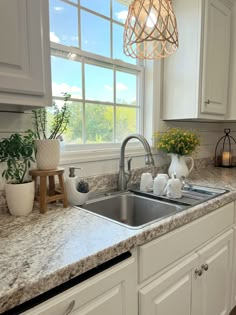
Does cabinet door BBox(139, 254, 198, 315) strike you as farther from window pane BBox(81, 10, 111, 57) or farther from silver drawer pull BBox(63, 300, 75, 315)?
window pane BBox(81, 10, 111, 57)

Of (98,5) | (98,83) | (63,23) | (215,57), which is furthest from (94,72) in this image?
(215,57)

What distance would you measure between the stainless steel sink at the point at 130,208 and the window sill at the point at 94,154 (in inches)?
10.3

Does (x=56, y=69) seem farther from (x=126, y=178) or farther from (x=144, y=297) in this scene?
(x=144, y=297)

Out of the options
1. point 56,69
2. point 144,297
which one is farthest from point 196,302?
point 56,69

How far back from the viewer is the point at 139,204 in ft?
4.68

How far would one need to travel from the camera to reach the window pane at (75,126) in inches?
58.6

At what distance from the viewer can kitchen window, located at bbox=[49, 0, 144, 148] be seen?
1429mm

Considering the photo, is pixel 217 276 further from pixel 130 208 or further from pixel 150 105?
pixel 150 105

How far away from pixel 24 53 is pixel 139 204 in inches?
38.3


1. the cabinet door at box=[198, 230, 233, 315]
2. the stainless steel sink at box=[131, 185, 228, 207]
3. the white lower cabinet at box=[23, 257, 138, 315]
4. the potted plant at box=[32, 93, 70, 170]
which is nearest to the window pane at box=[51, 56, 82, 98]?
the potted plant at box=[32, 93, 70, 170]

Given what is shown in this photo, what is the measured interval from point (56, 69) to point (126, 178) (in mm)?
774

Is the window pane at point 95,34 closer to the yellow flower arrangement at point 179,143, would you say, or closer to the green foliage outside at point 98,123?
the green foliage outside at point 98,123

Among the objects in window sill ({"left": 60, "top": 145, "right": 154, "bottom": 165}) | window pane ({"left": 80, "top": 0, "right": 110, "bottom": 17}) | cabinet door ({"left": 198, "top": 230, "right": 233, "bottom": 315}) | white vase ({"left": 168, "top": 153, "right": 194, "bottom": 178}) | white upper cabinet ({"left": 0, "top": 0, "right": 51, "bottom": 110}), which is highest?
window pane ({"left": 80, "top": 0, "right": 110, "bottom": 17})

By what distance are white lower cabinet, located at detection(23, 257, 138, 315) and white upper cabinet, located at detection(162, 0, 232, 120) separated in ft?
4.31
